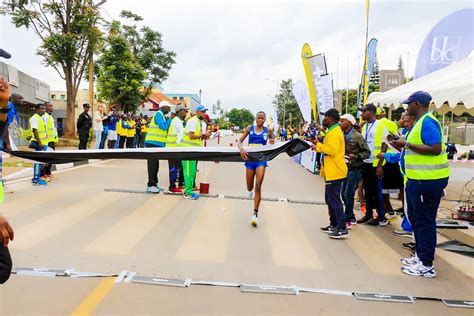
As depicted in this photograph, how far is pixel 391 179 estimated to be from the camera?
267 inches

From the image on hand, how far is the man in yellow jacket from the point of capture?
216 inches

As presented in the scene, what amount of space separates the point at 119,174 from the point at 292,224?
6.71 meters

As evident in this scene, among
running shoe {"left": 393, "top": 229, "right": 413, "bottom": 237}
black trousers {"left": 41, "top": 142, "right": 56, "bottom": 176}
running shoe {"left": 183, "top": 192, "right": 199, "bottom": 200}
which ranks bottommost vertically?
running shoe {"left": 393, "top": 229, "right": 413, "bottom": 237}

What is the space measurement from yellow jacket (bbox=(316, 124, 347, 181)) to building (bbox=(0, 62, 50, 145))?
725 inches

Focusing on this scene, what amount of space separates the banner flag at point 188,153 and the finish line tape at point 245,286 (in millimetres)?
2706

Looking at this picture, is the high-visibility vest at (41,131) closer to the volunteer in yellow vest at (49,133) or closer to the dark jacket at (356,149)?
the volunteer in yellow vest at (49,133)

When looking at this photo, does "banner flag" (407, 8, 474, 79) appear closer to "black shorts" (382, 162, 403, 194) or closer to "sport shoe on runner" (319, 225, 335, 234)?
"black shorts" (382, 162, 403, 194)

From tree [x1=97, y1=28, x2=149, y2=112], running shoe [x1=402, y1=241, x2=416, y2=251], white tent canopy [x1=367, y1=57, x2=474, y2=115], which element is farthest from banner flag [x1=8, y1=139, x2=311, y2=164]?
tree [x1=97, y1=28, x2=149, y2=112]

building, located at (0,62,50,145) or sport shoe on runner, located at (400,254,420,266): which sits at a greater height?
building, located at (0,62,50,145)

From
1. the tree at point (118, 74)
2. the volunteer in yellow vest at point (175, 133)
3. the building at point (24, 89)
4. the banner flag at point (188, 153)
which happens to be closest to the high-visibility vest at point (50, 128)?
the banner flag at point (188, 153)

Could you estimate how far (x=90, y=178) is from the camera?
1023 centimetres

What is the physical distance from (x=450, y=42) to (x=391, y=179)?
876 cm

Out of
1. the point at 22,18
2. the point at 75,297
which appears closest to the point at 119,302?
the point at 75,297

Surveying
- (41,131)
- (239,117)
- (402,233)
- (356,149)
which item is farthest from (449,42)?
(239,117)
